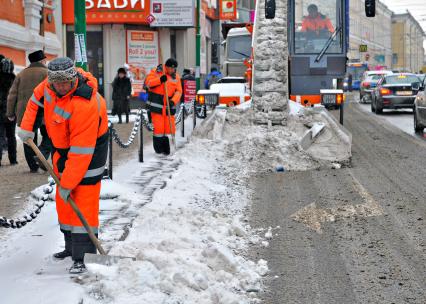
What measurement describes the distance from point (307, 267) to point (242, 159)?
6387 millimetres

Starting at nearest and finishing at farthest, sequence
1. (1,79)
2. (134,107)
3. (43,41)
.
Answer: (1,79)
(43,41)
(134,107)

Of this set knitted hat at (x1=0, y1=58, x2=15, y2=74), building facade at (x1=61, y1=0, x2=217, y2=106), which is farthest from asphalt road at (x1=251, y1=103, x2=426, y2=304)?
building facade at (x1=61, y1=0, x2=217, y2=106)

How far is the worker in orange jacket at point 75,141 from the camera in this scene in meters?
5.39

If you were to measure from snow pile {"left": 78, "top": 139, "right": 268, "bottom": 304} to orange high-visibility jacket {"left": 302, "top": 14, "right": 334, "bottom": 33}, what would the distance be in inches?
349

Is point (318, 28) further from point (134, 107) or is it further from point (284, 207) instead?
point (134, 107)

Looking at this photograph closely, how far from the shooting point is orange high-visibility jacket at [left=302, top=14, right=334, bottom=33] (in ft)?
56.8

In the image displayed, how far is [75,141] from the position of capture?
5.39m

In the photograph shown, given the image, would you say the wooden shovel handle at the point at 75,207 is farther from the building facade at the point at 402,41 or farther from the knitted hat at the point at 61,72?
the building facade at the point at 402,41

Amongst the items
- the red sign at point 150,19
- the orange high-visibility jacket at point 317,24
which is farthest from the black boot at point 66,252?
the red sign at point 150,19

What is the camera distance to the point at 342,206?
873 centimetres

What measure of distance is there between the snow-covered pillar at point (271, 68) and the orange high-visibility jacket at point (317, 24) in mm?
975

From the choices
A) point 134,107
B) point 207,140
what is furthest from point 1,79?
point 134,107

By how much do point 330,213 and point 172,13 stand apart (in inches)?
925

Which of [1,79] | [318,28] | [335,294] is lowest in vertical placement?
[335,294]
